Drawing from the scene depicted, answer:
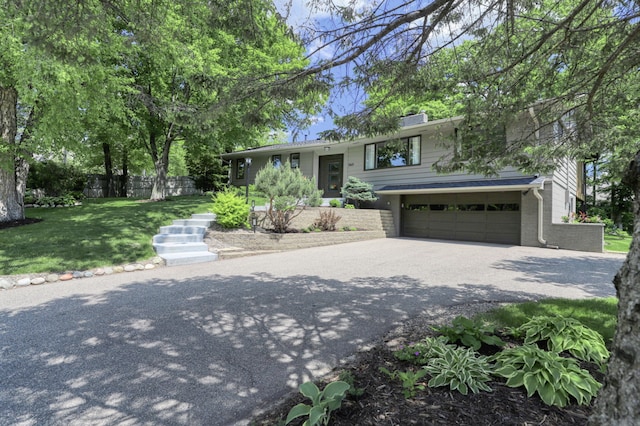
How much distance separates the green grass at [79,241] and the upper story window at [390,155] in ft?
30.0

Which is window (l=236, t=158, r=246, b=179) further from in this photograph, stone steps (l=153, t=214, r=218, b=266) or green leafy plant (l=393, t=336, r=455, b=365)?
green leafy plant (l=393, t=336, r=455, b=365)

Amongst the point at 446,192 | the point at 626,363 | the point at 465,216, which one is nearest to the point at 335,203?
the point at 446,192

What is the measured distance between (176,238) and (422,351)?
24.3 ft

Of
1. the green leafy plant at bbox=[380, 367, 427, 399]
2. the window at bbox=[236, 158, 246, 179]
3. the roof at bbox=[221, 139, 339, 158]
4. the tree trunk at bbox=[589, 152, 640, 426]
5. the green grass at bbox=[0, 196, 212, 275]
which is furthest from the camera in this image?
the window at bbox=[236, 158, 246, 179]

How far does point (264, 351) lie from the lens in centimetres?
300

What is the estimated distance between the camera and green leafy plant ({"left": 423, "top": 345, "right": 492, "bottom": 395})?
6.81 feet

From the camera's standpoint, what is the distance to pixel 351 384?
7.22ft

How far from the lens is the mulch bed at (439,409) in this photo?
1788 millimetres

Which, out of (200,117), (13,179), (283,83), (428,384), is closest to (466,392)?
(428,384)

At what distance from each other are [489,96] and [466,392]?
415cm

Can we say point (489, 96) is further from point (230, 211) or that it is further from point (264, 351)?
point (230, 211)

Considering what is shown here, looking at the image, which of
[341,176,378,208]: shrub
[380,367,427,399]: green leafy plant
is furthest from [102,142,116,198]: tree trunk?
[380,367,427,399]: green leafy plant

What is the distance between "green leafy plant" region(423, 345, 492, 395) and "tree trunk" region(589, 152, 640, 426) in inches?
37.2

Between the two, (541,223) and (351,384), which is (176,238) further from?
(541,223)
